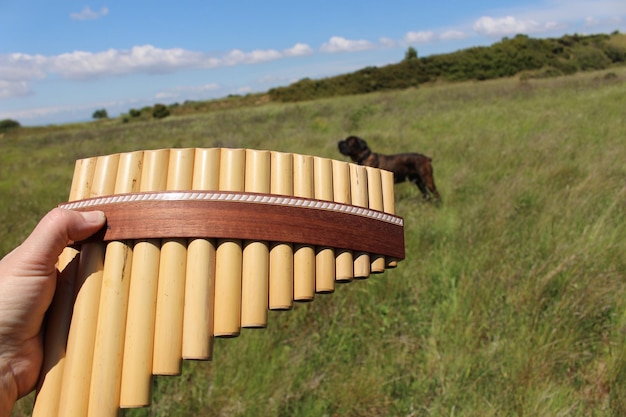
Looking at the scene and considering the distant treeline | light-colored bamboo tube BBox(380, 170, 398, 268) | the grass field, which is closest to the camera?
light-colored bamboo tube BBox(380, 170, 398, 268)

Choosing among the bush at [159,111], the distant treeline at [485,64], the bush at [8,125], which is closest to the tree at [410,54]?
the distant treeline at [485,64]

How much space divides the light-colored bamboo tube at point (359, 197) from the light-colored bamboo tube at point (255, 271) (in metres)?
0.38

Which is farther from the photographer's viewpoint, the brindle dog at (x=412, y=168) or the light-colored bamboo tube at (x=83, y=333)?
the brindle dog at (x=412, y=168)

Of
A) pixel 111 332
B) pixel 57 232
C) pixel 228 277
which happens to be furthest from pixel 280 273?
pixel 57 232

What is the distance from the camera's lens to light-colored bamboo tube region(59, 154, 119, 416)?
1449 mm

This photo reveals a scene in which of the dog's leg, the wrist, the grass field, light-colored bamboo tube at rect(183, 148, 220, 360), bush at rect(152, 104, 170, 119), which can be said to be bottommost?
the grass field

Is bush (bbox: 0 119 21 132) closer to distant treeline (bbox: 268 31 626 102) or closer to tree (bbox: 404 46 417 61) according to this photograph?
distant treeline (bbox: 268 31 626 102)

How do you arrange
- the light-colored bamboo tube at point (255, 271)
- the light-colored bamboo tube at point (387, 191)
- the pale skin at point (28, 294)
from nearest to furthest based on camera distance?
the pale skin at point (28, 294), the light-colored bamboo tube at point (255, 271), the light-colored bamboo tube at point (387, 191)

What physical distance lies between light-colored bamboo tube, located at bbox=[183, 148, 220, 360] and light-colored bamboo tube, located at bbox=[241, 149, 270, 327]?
119 mm

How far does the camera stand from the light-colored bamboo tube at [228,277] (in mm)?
1579

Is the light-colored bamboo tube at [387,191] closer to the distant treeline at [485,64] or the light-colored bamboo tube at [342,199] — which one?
the light-colored bamboo tube at [342,199]

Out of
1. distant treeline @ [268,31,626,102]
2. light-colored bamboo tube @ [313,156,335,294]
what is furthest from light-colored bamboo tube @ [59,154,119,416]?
distant treeline @ [268,31,626,102]

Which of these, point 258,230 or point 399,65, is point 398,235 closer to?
point 258,230

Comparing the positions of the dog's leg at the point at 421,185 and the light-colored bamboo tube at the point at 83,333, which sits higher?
the light-colored bamboo tube at the point at 83,333
